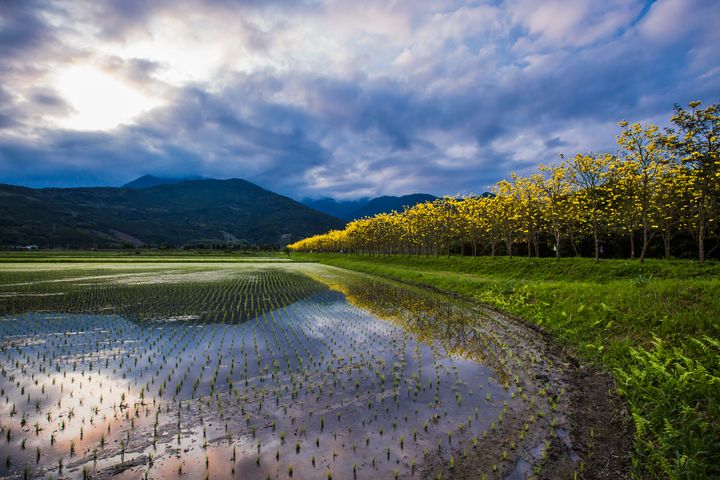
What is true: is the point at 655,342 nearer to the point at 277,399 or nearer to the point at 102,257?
the point at 277,399

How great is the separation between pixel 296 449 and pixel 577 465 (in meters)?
5.29

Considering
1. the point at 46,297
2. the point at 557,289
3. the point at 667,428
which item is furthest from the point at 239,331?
the point at 46,297

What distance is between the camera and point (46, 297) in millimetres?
26375

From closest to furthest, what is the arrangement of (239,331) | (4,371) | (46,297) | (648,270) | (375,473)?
1. (375,473)
2. (4,371)
3. (239,331)
4. (648,270)
5. (46,297)

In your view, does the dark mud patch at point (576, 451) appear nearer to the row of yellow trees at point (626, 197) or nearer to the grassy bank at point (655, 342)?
the grassy bank at point (655, 342)

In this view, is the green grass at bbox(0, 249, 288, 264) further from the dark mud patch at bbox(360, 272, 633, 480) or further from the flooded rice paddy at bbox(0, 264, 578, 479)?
the dark mud patch at bbox(360, 272, 633, 480)

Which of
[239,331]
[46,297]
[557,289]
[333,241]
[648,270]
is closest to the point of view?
[239,331]

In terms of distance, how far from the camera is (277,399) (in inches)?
358

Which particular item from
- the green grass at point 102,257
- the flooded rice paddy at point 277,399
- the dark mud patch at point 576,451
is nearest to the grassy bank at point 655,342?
the dark mud patch at point 576,451

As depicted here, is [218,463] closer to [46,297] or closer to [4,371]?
[4,371]

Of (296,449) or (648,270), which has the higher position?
(648,270)

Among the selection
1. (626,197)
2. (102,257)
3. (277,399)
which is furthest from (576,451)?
(102,257)

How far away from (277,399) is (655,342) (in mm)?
11663

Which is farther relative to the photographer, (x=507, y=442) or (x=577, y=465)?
(x=507, y=442)
